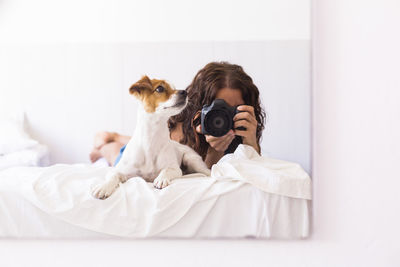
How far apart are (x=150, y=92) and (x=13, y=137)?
1.42 feet

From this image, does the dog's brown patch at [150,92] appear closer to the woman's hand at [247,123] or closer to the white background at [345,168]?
the woman's hand at [247,123]

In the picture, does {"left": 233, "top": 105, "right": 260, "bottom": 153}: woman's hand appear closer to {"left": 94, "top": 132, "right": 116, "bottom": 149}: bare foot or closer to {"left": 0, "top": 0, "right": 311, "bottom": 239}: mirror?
{"left": 0, "top": 0, "right": 311, "bottom": 239}: mirror

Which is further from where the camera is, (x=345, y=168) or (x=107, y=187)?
(x=345, y=168)

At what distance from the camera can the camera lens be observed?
1247 mm

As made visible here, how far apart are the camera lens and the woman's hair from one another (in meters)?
0.04

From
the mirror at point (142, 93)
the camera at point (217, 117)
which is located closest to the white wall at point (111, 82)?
the mirror at point (142, 93)

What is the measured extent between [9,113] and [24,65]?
15 centimetres

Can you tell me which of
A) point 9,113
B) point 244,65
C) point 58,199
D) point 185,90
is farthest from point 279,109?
point 9,113

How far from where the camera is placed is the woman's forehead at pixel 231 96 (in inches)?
50.4

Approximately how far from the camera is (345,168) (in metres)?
1.31

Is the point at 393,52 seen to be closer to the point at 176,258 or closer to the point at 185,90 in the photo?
the point at 185,90

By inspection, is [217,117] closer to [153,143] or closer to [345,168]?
[153,143]

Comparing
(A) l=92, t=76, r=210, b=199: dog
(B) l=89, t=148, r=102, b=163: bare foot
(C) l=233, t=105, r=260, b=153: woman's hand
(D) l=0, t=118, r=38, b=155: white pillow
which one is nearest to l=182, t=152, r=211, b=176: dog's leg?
(A) l=92, t=76, r=210, b=199: dog

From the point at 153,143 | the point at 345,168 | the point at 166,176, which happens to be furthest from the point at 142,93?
the point at 345,168
